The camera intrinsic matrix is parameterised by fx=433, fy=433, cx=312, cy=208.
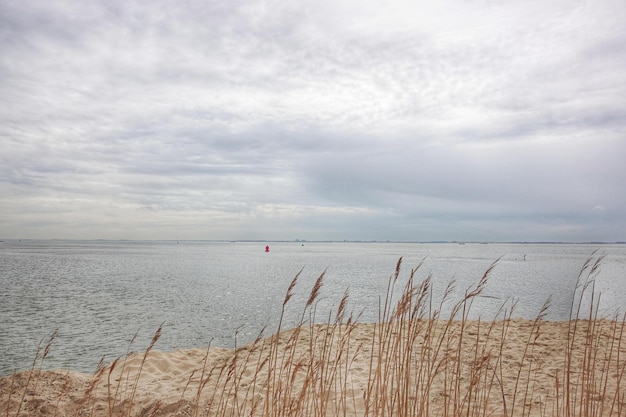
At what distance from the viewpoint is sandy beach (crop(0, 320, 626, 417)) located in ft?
15.9

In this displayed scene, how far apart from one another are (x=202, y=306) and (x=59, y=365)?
494 inches

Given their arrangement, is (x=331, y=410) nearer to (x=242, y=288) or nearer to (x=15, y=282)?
(x=242, y=288)

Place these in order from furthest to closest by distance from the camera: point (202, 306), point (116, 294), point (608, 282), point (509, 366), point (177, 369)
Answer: point (608, 282) → point (116, 294) → point (202, 306) → point (177, 369) → point (509, 366)

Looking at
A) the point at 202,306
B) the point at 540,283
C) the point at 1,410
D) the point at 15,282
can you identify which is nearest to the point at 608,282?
the point at 540,283

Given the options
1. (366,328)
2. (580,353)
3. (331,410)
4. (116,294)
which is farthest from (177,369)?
(116,294)

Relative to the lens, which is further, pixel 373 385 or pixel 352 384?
pixel 373 385

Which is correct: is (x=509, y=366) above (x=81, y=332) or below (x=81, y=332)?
above

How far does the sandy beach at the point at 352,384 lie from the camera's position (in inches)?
191

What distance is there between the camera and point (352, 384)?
515 centimetres

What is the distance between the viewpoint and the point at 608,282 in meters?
37.8

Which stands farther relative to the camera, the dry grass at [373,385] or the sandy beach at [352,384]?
the dry grass at [373,385]

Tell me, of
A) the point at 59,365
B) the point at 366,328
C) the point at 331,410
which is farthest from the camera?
the point at 366,328

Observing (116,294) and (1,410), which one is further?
(116,294)

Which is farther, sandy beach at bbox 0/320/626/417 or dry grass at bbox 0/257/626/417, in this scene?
dry grass at bbox 0/257/626/417
